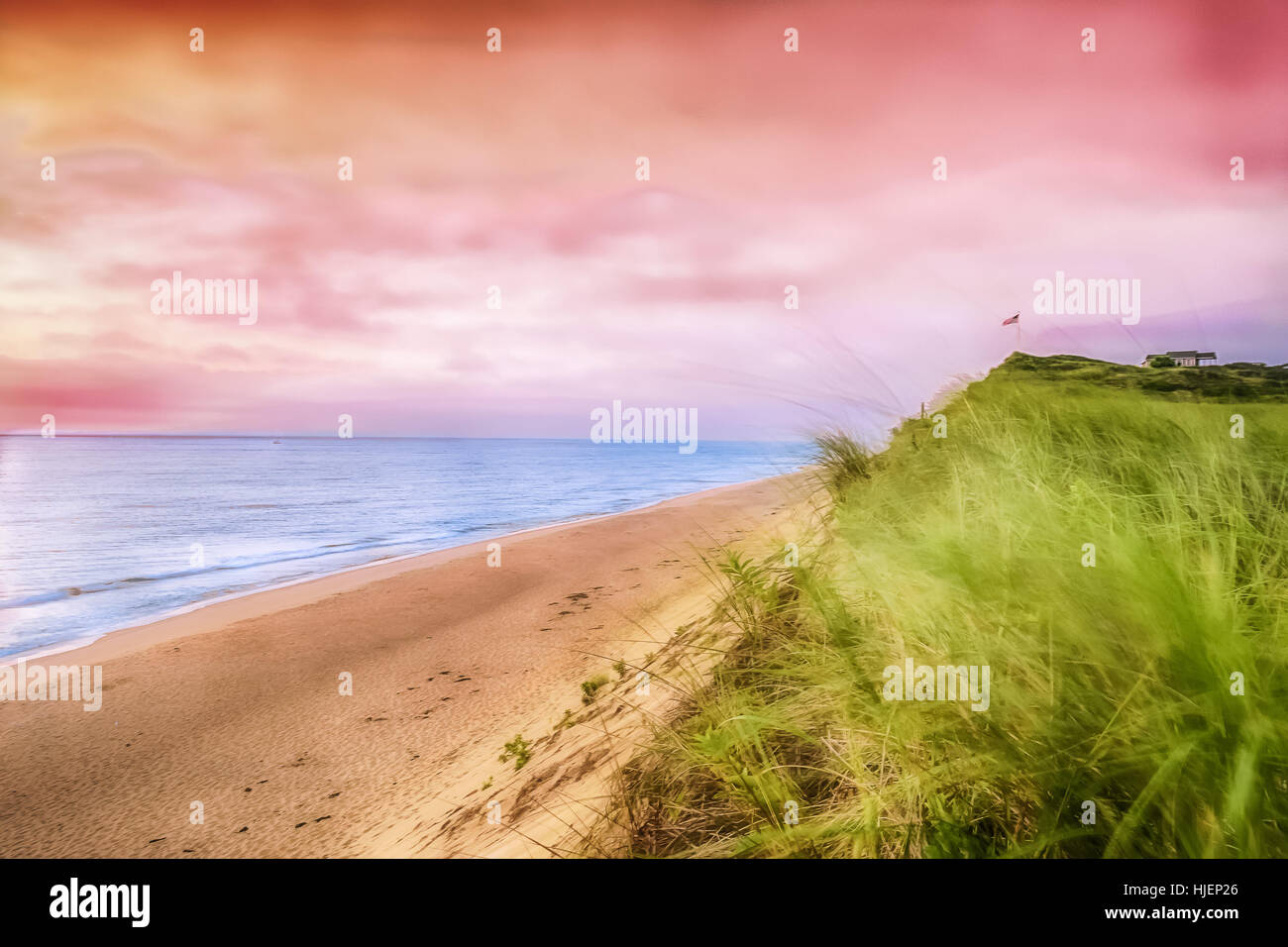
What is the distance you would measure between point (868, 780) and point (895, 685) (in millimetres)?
367

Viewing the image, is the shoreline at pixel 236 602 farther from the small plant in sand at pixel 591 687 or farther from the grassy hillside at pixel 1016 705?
the grassy hillside at pixel 1016 705

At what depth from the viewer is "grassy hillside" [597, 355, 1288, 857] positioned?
1600 mm

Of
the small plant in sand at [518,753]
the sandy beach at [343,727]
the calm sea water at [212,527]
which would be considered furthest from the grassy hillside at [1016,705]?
the calm sea water at [212,527]

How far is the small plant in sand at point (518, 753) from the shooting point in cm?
387

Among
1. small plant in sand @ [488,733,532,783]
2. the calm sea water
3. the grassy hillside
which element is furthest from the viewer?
the calm sea water

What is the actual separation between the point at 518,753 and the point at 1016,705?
3.18 meters

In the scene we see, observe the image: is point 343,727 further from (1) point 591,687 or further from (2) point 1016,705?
(2) point 1016,705

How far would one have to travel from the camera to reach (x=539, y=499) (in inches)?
1286

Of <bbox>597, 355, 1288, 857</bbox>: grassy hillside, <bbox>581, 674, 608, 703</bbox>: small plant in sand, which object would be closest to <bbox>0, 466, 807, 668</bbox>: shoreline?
<bbox>581, 674, 608, 703</bbox>: small plant in sand

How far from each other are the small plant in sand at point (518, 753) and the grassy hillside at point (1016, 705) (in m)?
1.56

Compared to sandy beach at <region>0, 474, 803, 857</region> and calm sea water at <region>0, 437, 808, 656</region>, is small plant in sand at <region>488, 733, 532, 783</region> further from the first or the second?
calm sea water at <region>0, 437, 808, 656</region>

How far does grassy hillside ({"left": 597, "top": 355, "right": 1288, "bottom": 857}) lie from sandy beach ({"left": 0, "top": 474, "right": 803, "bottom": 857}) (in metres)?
0.76
